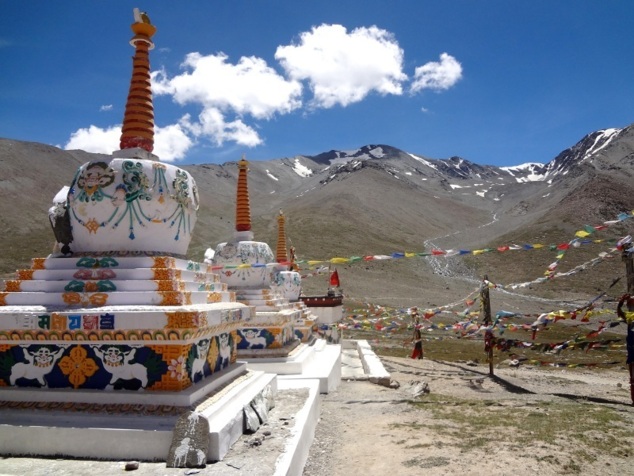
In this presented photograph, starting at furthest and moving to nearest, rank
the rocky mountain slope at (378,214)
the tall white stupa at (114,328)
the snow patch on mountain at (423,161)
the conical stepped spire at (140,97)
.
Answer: the snow patch on mountain at (423,161) < the rocky mountain slope at (378,214) < the conical stepped spire at (140,97) < the tall white stupa at (114,328)

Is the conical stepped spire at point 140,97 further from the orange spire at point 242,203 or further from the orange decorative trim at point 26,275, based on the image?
the orange spire at point 242,203

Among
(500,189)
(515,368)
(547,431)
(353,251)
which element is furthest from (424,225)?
(547,431)

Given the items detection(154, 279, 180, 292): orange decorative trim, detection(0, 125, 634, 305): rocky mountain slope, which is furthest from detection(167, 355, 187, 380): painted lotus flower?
detection(0, 125, 634, 305): rocky mountain slope

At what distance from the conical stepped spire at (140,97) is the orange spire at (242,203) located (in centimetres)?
526

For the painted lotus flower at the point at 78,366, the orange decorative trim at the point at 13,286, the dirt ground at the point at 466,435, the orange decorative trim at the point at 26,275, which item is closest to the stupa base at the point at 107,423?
the painted lotus flower at the point at 78,366

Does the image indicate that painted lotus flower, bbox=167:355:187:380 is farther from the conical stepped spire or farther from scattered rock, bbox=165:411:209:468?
the conical stepped spire

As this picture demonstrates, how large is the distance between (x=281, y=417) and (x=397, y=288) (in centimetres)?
4442

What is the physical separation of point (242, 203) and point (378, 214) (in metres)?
81.0

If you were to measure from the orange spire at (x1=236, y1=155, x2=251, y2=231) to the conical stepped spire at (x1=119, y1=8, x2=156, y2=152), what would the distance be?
5.26 meters

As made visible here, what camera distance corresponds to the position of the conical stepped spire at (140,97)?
21.2ft

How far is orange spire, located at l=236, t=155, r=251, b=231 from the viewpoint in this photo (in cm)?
1192

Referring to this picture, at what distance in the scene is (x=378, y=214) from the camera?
91.8 meters

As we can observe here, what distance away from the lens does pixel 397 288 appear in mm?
49844

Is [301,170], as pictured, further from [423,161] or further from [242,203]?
[242,203]
